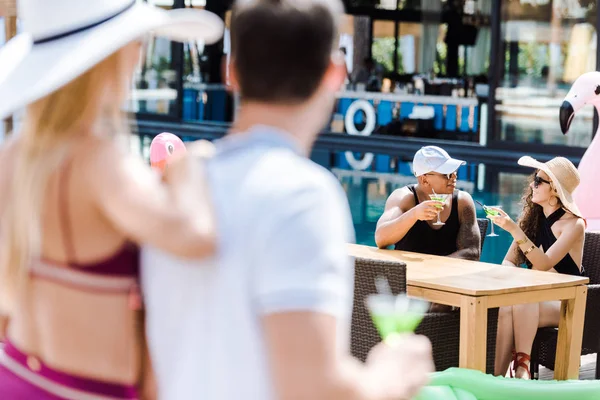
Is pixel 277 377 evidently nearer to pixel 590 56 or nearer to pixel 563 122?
pixel 563 122

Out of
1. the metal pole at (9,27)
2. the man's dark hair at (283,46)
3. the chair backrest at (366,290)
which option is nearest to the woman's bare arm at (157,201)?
the man's dark hair at (283,46)

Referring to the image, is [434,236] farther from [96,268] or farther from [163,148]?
[96,268]

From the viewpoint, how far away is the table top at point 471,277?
12.9 ft

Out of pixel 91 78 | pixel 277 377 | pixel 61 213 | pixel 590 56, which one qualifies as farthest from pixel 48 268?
pixel 590 56

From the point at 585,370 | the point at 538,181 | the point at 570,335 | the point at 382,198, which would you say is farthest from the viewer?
the point at 382,198

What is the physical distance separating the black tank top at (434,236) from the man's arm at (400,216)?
58 millimetres

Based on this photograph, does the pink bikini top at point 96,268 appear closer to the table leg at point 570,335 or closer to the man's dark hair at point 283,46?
the man's dark hair at point 283,46

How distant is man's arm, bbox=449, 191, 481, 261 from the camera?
188 inches

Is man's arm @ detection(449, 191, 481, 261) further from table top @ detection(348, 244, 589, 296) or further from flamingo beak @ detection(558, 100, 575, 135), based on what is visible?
flamingo beak @ detection(558, 100, 575, 135)

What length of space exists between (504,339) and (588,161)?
2723 mm

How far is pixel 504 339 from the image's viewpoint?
4488mm

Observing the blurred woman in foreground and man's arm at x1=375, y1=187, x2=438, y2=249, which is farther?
man's arm at x1=375, y1=187, x2=438, y2=249

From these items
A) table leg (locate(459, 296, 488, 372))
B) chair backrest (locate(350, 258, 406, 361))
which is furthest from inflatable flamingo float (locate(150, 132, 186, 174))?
table leg (locate(459, 296, 488, 372))

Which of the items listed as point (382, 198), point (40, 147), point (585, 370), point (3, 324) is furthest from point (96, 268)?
point (382, 198)
